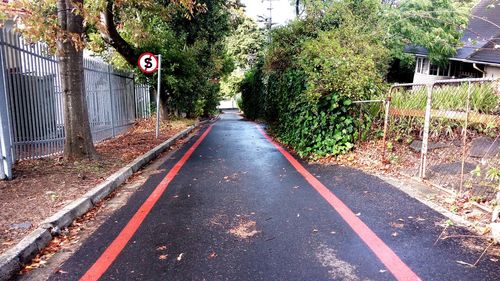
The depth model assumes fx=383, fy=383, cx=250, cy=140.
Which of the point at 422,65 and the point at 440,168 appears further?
the point at 422,65

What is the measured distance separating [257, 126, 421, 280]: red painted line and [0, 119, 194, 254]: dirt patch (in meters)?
3.60

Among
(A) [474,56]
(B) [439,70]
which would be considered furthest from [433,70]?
(A) [474,56]

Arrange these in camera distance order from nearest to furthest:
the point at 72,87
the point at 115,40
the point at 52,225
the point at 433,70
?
1. the point at 52,225
2. the point at 72,87
3. the point at 115,40
4. the point at 433,70

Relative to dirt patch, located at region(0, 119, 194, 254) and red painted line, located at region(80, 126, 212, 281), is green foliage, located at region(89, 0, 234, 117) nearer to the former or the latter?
dirt patch, located at region(0, 119, 194, 254)

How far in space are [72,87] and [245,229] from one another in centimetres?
Result: 484

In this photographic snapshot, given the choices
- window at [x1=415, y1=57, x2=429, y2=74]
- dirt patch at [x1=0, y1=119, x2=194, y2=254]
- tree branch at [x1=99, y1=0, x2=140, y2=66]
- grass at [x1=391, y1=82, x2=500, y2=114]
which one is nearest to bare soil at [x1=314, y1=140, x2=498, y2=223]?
grass at [x1=391, y1=82, x2=500, y2=114]

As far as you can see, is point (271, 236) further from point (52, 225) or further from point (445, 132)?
point (445, 132)

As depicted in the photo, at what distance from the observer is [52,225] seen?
4.32 meters

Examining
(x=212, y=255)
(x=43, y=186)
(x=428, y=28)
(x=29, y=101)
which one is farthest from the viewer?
(x=428, y=28)

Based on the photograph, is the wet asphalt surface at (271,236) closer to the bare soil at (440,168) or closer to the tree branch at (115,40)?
the bare soil at (440,168)

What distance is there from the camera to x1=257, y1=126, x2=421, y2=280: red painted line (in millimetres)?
3352

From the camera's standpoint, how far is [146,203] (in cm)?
545

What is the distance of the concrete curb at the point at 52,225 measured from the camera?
11.4 ft

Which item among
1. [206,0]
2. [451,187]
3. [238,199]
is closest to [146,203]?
[238,199]
